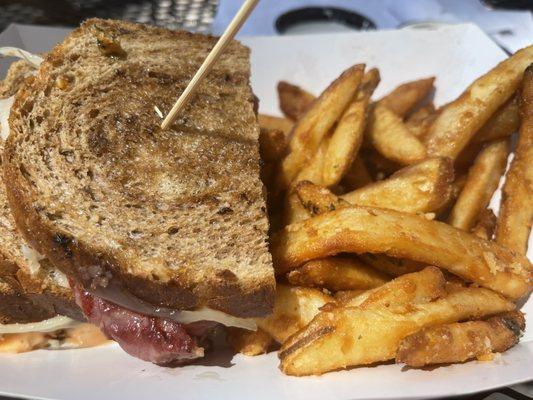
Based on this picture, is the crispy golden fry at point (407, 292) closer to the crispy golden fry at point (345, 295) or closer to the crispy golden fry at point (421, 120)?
the crispy golden fry at point (345, 295)

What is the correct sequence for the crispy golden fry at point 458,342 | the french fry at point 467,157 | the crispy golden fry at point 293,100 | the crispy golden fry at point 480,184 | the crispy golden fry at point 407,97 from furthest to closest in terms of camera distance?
the crispy golden fry at point 293,100 → the crispy golden fry at point 407,97 → the french fry at point 467,157 → the crispy golden fry at point 480,184 → the crispy golden fry at point 458,342

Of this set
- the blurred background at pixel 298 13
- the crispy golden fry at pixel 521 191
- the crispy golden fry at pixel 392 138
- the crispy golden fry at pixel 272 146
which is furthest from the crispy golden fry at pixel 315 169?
the blurred background at pixel 298 13

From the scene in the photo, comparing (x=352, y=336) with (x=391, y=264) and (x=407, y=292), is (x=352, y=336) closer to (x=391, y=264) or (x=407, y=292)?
(x=407, y=292)

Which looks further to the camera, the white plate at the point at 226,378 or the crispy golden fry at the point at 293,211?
the crispy golden fry at the point at 293,211

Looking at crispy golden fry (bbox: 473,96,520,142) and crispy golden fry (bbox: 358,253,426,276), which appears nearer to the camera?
crispy golden fry (bbox: 358,253,426,276)

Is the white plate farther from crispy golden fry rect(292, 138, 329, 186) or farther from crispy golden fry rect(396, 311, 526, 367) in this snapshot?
crispy golden fry rect(292, 138, 329, 186)

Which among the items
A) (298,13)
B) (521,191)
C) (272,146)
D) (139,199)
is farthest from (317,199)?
(298,13)

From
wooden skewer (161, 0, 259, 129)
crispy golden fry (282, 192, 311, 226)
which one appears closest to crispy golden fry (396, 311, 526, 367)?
crispy golden fry (282, 192, 311, 226)

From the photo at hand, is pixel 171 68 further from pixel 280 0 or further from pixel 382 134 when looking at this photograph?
pixel 280 0
